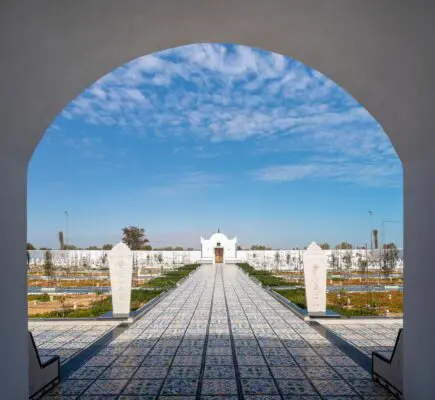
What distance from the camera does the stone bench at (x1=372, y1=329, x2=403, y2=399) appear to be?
11.3 feet

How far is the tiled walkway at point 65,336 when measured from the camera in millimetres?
5197

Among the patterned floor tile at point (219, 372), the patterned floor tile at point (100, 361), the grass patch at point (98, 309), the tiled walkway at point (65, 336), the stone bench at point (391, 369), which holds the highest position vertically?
the stone bench at point (391, 369)

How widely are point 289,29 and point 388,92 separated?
0.91 m

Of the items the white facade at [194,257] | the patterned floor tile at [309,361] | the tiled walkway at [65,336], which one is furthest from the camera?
the white facade at [194,257]

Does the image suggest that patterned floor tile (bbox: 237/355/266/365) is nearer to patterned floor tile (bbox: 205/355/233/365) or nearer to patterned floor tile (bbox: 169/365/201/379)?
patterned floor tile (bbox: 205/355/233/365)

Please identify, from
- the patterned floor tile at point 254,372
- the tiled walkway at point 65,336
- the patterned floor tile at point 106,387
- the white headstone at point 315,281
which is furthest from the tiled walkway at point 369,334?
the tiled walkway at point 65,336

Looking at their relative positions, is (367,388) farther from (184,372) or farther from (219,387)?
(184,372)

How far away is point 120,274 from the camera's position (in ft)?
23.6

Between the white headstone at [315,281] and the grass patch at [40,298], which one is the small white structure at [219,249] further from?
the white headstone at [315,281]

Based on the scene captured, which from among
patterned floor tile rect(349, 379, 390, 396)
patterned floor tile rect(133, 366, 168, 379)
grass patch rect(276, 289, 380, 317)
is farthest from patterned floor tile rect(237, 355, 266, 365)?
grass patch rect(276, 289, 380, 317)
